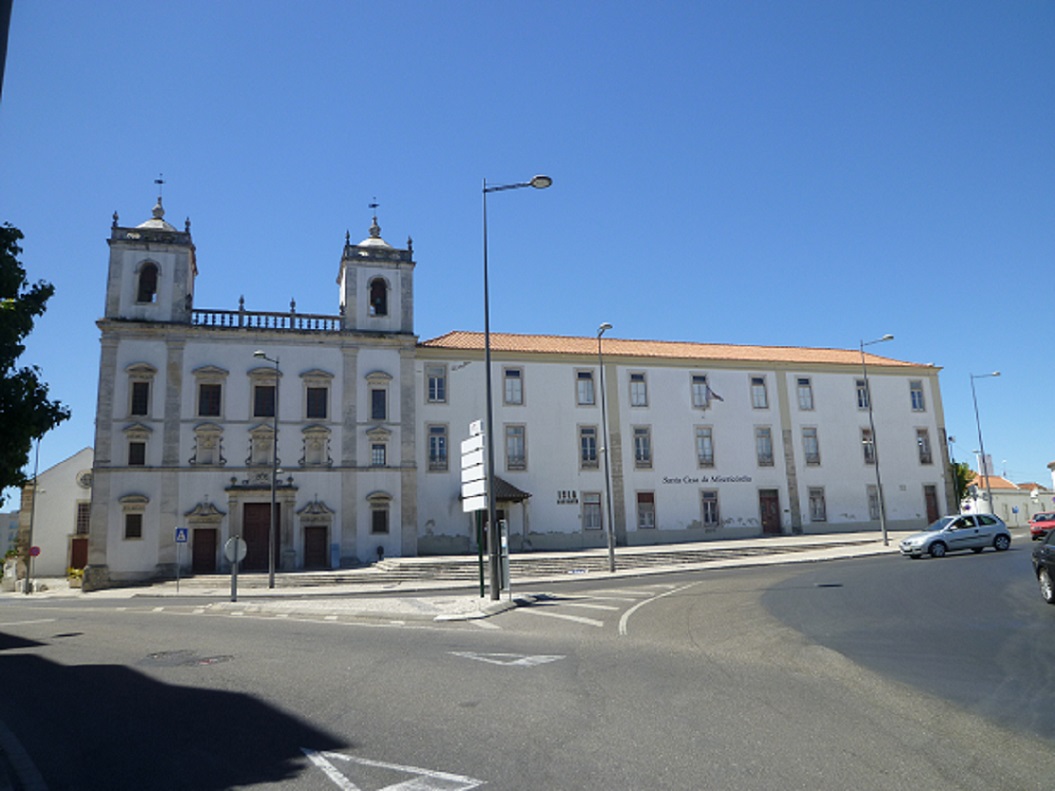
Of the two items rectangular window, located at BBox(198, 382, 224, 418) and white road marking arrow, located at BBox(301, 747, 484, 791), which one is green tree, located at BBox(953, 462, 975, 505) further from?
white road marking arrow, located at BBox(301, 747, 484, 791)

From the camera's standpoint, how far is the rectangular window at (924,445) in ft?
149

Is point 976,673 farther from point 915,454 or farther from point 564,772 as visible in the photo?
point 915,454

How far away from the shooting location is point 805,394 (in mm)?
44469

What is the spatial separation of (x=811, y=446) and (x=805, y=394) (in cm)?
327

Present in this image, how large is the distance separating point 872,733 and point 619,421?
34.9m

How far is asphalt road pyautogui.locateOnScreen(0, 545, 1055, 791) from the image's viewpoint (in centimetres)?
493

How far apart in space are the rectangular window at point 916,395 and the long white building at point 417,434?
0.48 ft

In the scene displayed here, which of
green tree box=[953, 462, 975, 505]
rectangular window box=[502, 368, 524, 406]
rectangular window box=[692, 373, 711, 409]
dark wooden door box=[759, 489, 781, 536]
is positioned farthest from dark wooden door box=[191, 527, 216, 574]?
green tree box=[953, 462, 975, 505]

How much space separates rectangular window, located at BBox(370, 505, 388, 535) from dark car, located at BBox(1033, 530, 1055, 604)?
28128 mm

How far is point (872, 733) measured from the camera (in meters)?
5.59

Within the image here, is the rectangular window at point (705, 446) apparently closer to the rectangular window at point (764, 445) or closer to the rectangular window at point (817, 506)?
the rectangular window at point (764, 445)

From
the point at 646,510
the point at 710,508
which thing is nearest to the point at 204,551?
the point at 646,510

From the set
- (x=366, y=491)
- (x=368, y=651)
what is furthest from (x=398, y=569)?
→ (x=368, y=651)

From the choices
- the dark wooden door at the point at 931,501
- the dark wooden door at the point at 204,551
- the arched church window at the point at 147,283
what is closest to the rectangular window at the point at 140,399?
the arched church window at the point at 147,283
